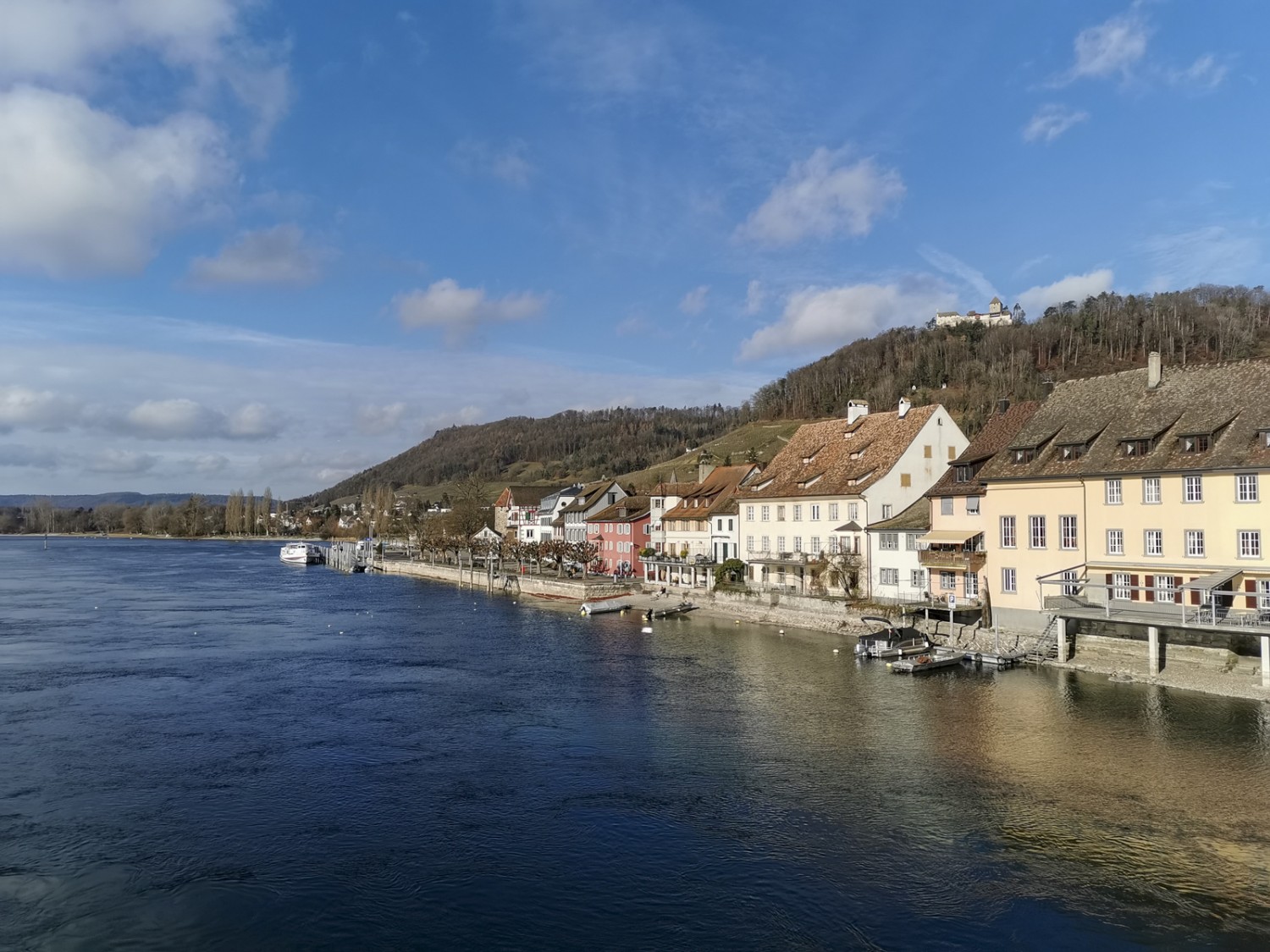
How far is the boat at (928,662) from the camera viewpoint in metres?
39.3

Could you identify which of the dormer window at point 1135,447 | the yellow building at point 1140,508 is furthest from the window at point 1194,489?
the dormer window at point 1135,447

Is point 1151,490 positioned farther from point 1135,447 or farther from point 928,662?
point 928,662

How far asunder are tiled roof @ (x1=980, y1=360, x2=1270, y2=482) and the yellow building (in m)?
0.06

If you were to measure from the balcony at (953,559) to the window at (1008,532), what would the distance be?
1.30 metres

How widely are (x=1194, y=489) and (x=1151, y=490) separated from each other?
1739mm

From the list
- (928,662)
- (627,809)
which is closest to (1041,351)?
(928,662)

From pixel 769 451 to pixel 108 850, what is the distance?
136 metres

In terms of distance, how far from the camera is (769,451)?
151 m

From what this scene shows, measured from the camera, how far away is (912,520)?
5172cm

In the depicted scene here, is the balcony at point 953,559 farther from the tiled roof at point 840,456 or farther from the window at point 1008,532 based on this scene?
the tiled roof at point 840,456

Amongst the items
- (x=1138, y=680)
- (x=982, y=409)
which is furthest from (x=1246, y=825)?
(x=982, y=409)

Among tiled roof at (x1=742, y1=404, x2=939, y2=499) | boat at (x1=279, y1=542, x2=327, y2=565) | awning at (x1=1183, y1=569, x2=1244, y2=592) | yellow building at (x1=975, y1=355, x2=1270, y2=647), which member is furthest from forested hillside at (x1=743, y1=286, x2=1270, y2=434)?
boat at (x1=279, y1=542, x2=327, y2=565)

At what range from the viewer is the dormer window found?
37638 millimetres

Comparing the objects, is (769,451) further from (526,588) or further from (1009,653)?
(1009,653)
